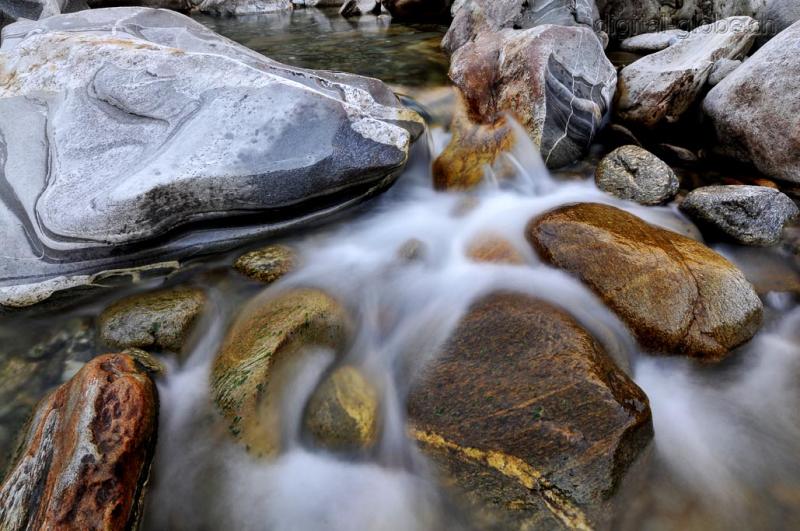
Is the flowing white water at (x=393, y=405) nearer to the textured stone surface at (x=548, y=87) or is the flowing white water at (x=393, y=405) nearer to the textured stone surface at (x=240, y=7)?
the textured stone surface at (x=548, y=87)

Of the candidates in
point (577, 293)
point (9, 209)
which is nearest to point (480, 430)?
point (577, 293)

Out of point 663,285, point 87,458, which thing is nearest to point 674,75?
point 663,285

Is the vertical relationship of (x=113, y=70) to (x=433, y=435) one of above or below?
above

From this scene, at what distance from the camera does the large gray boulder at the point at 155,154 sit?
2.92m

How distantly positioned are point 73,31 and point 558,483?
573cm

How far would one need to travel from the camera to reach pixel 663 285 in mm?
2691

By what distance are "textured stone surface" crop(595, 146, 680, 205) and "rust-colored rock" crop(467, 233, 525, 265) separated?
4.73 ft

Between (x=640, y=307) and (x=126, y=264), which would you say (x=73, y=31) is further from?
(x=640, y=307)

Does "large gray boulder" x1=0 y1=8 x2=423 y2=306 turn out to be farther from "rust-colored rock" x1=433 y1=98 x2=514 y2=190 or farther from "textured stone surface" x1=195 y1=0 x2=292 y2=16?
"textured stone surface" x1=195 y1=0 x2=292 y2=16

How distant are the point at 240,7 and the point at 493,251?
23.4 meters

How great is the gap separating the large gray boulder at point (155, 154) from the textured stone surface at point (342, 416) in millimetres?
1580

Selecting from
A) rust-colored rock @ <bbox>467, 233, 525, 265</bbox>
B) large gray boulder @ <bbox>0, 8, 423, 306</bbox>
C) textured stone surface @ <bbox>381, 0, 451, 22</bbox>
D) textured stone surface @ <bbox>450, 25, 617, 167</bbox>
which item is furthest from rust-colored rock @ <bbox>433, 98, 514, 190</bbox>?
→ textured stone surface @ <bbox>381, 0, 451, 22</bbox>

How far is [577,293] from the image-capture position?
2854mm

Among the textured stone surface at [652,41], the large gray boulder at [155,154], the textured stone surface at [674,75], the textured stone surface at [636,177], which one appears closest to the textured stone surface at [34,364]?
the large gray boulder at [155,154]
